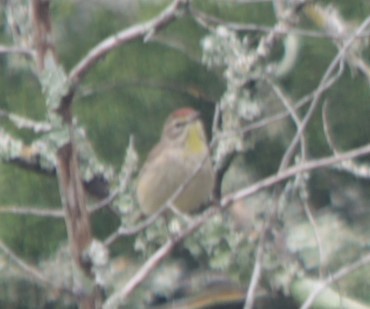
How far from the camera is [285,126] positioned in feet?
14.6

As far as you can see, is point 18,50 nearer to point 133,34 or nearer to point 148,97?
point 133,34

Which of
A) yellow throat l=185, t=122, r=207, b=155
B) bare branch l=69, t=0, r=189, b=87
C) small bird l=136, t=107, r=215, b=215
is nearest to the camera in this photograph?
bare branch l=69, t=0, r=189, b=87

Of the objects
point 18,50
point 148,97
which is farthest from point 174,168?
point 18,50

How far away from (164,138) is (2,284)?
745 millimetres

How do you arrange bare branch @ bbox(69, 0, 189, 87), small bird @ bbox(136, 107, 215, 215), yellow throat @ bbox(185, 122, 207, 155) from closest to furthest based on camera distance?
bare branch @ bbox(69, 0, 189, 87) → small bird @ bbox(136, 107, 215, 215) → yellow throat @ bbox(185, 122, 207, 155)

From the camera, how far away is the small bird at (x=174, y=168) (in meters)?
4.32

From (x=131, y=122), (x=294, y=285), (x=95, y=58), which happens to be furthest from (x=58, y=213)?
(x=131, y=122)

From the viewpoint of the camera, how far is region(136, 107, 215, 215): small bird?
432 centimetres

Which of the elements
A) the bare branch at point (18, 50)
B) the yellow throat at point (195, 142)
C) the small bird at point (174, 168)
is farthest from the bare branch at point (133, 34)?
the yellow throat at point (195, 142)

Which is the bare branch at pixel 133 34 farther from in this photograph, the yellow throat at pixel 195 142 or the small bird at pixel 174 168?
the yellow throat at pixel 195 142

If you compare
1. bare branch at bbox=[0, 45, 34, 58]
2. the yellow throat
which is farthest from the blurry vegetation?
bare branch at bbox=[0, 45, 34, 58]

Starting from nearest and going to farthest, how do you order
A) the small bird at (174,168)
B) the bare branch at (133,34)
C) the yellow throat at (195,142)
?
the bare branch at (133,34), the small bird at (174,168), the yellow throat at (195,142)

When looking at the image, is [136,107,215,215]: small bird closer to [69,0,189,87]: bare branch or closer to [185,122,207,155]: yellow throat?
[185,122,207,155]: yellow throat

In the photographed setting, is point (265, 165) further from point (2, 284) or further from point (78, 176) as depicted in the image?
point (78, 176)
